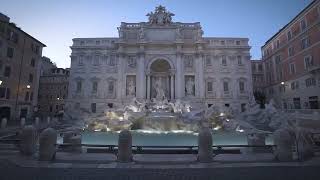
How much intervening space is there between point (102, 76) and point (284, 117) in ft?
110

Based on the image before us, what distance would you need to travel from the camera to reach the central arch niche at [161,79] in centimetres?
4222

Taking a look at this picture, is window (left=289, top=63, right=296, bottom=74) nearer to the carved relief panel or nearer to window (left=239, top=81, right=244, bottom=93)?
window (left=239, top=81, right=244, bottom=93)

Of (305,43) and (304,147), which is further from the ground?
(305,43)

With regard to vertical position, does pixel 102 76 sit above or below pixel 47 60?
below

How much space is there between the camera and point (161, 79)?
144ft

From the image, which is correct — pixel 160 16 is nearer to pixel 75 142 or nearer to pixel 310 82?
pixel 310 82

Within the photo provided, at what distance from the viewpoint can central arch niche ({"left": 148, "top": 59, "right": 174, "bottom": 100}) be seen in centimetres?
→ 4222

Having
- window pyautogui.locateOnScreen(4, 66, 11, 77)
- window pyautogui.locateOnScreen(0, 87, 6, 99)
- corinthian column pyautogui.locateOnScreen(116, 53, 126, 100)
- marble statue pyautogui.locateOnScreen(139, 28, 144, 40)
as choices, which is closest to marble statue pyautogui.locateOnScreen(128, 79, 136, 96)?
corinthian column pyautogui.locateOnScreen(116, 53, 126, 100)

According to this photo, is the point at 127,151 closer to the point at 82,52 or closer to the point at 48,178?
the point at 48,178

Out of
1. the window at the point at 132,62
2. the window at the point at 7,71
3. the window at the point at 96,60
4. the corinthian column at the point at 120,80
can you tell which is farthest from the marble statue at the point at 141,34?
the window at the point at 7,71

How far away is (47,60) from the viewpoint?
2430 inches

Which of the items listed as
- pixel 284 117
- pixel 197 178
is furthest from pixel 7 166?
pixel 284 117

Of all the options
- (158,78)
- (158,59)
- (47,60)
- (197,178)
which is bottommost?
(197,178)

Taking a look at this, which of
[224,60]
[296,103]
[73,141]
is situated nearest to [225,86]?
[224,60]
